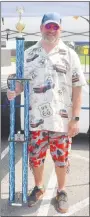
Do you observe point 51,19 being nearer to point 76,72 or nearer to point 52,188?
point 76,72

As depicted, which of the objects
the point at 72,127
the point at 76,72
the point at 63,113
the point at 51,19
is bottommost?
the point at 72,127

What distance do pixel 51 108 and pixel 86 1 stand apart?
1.37 m

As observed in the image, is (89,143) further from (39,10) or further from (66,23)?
(39,10)

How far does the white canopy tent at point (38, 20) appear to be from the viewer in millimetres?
4070

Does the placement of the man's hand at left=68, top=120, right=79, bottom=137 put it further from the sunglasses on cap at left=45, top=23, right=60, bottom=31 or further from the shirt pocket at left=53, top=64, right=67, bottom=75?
the sunglasses on cap at left=45, top=23, right=60, bottom=31

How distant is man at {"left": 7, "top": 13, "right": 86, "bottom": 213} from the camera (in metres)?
2.89

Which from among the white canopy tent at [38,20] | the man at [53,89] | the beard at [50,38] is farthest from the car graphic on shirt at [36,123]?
the white canopy tent at [38,20]

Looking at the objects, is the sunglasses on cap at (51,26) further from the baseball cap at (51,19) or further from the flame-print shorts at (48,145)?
the flame-print shorts at (48,145)

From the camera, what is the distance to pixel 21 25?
3.23 metres

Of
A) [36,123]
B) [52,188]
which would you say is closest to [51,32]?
[36,123]

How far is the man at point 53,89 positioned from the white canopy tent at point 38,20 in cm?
119

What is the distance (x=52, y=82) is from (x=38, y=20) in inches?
92.2

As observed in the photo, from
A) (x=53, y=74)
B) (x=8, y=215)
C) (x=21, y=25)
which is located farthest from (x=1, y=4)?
(x=8, y=215)

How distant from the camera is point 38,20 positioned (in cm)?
502
